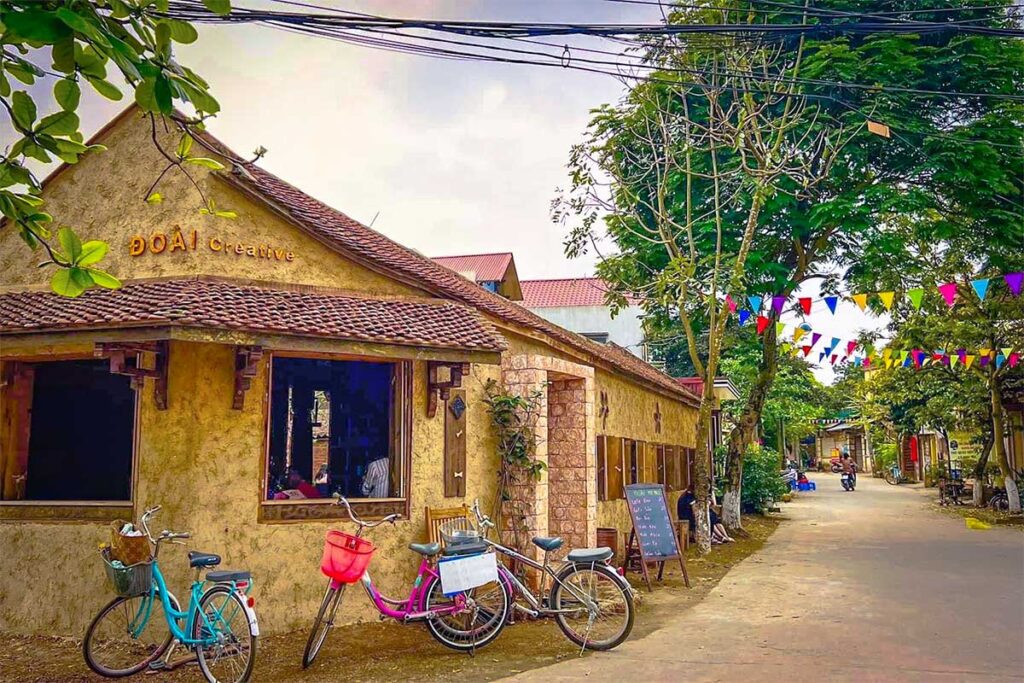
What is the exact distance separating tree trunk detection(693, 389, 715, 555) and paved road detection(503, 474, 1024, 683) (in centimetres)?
89

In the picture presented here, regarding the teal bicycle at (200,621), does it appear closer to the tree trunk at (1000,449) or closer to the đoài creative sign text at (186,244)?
the đoài creative sign text at (186,244)

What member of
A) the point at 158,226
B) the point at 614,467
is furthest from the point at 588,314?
the point at 158,226

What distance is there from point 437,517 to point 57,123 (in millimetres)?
6320

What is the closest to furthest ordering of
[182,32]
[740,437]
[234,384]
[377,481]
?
[182,32] → [234,384] → [377,481] → [740,437]

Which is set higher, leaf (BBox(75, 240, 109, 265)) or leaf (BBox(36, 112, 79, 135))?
leaf (BBox(36, 112, 79, 135))

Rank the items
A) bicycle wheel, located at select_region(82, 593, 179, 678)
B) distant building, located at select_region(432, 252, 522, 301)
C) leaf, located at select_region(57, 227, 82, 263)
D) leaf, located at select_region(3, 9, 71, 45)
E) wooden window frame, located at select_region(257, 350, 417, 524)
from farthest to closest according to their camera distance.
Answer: distant building, located at select_region(432, 252, 522, 301) → wooden window frame, located at select_region(257, 350, 417, 524) → bicycle wheel, located at select_region(82, 593, 179, 678) → leaf, located at select_region(57, 227, 82, 263) → leaf, located at select_region(3, 9, 71, 45)

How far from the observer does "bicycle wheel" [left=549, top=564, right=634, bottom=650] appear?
7.16m

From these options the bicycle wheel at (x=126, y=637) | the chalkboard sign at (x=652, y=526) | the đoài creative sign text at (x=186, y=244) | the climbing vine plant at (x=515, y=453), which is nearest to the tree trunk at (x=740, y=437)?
the chalkboard sign at (x=652, y=526)

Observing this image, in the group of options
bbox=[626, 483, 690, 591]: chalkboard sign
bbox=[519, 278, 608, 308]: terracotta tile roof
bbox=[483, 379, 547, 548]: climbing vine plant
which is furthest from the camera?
bbox=[519, 278, 608, 308]: terracotta tile roof

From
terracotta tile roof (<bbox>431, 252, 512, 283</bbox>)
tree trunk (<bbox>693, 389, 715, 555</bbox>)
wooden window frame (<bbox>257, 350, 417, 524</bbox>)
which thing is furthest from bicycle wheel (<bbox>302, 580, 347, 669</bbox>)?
terracotta tile roof (<bbox>431, 252, 512, 283</bbox>)

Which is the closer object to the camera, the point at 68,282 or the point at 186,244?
the point at 68,282

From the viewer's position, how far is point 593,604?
284 inches

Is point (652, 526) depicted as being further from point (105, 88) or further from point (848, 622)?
point (105, 88)

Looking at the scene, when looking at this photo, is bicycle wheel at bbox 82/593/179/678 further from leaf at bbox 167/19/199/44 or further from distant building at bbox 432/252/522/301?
distant building at bbox 432/252/522/301
